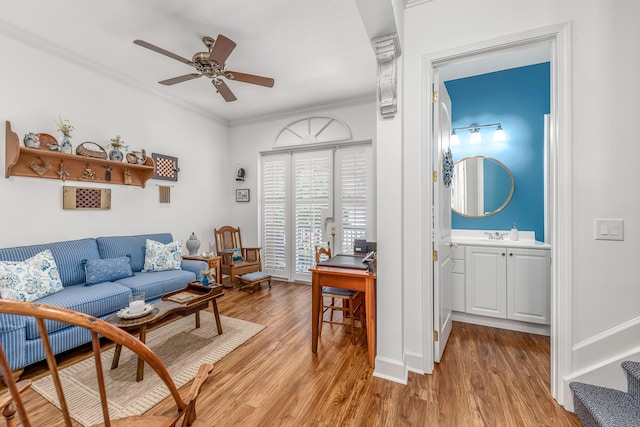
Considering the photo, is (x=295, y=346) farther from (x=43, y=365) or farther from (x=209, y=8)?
(x=209, y=8)

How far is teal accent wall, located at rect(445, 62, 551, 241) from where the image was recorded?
3227 mm

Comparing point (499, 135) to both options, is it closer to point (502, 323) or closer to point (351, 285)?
point (502, 323)

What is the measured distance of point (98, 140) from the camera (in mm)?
3389

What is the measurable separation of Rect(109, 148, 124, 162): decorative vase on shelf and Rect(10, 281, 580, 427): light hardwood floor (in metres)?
2.23

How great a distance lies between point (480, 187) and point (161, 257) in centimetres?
418

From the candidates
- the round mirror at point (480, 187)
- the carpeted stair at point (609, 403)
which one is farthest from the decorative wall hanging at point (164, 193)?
the carpeted stair at point (609, 403)

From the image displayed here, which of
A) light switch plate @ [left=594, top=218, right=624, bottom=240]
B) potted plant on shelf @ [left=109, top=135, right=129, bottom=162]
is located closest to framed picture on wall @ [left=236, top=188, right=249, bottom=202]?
potted plant on shelf @ [left=109, top=135, right=129, bottom=162]

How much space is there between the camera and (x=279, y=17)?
Result: 2.48m

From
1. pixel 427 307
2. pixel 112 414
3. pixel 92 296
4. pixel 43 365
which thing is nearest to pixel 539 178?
pixel 427 307

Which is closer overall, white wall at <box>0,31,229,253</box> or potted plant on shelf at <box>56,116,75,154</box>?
white wall at <box>0,31,229,253</box>

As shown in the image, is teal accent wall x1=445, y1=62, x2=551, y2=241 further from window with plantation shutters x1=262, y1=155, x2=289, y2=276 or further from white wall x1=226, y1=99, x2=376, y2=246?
window with plantation shutters x1=262, y1=155, x2=289, y2=276

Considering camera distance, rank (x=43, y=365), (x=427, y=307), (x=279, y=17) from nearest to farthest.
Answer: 1. (x=427, y=307)
2. (x=43, y=365)
3. (x=279, y=17)

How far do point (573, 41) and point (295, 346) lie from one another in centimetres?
305

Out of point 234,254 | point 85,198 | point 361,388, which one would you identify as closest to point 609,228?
point 361,388
